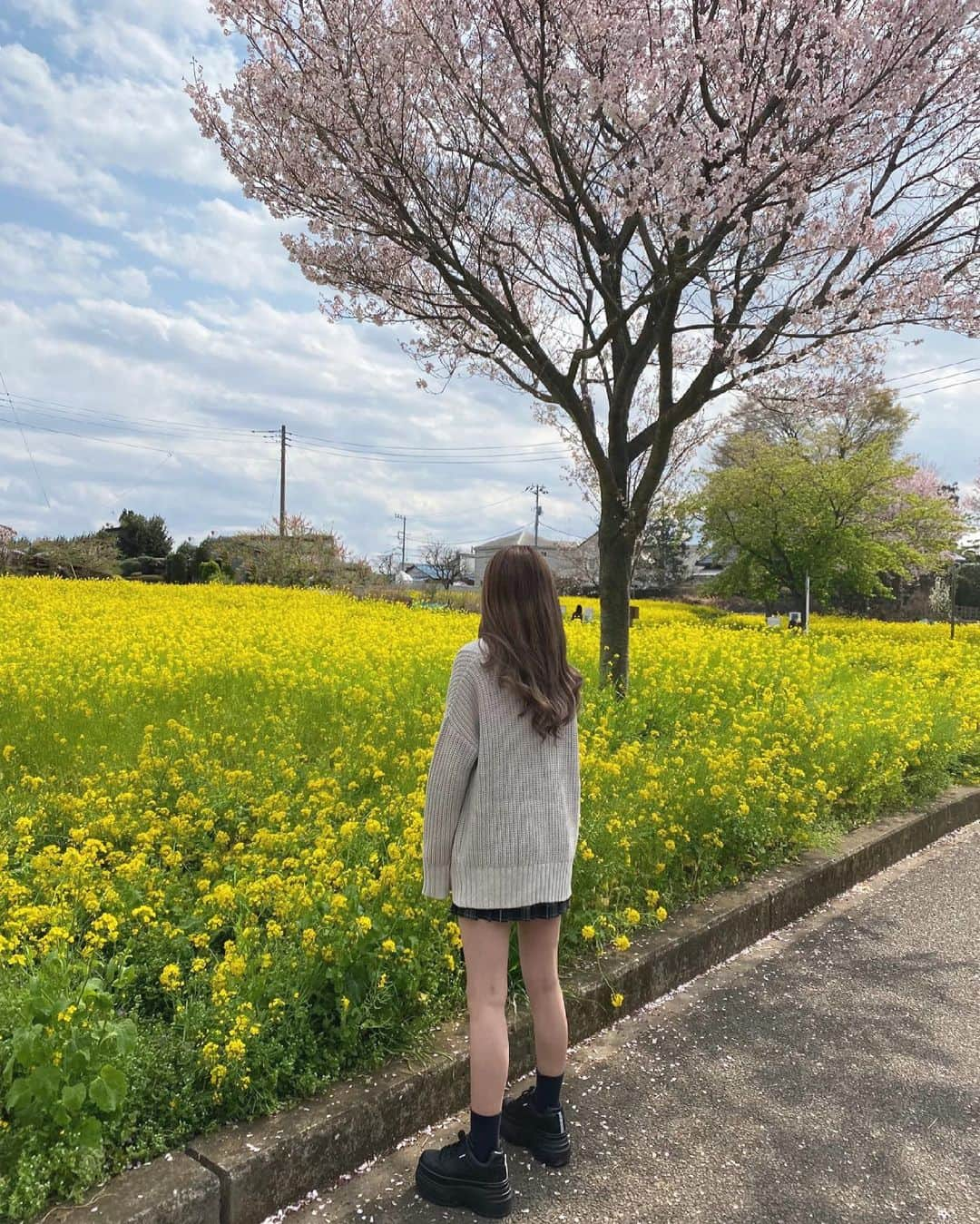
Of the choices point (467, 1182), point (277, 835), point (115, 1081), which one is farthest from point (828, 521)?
point (115, 1081)

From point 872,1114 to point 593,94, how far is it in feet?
18.2

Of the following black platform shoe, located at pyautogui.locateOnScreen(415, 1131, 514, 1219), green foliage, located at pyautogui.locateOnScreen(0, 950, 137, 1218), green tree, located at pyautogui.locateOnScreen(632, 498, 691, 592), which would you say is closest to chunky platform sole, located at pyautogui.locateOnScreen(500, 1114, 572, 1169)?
black platform shoe, located at pyautogui.locateOnScreen(415, 1131, 514, 1219)

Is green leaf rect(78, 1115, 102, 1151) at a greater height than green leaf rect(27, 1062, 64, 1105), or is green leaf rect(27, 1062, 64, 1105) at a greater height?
green leaf rect(27, 1062, 64, 1105)

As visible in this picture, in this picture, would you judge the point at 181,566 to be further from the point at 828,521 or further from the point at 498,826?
the point at 498,826

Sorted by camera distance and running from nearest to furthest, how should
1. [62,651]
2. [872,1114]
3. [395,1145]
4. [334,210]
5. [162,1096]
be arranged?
[162,1096] < [395,1145] < [872,1114] < [334,210] < [62,651]

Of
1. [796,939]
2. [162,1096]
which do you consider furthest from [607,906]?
[162,1096]

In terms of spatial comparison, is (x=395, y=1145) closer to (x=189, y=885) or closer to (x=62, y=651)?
(x=189, y=885)

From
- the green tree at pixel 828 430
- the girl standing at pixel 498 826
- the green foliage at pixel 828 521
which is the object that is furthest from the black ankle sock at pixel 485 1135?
the green foliage at pixel 828 521

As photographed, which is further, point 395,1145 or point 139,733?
point 139,733

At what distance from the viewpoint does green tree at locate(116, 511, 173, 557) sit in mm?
28594

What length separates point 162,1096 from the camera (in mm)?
2174

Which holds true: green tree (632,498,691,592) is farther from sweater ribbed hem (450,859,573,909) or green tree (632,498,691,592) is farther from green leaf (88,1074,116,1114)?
green leaf (88,1074,116,1114)

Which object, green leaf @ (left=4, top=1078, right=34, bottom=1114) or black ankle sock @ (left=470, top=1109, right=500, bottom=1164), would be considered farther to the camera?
black ankle sock @ (left=470, top=1109, right=500, bottom=1164)

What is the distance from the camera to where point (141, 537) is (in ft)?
94.3
